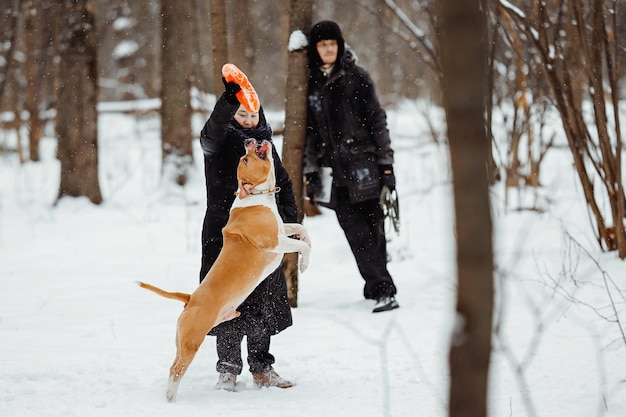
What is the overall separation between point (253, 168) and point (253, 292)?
28.2 inches

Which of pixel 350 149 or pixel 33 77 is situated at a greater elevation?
pixel 33 77

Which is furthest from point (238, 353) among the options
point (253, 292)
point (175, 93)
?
point (175, 93)

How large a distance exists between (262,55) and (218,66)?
24.8 metres

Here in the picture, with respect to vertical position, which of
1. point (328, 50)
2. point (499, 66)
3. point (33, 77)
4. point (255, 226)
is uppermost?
point (33, 77)

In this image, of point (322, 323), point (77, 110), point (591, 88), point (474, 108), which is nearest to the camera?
point (474, 108)

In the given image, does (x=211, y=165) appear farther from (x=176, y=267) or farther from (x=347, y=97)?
(x=176, y=267)

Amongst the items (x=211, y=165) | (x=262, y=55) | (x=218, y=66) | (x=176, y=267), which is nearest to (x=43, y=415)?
(x=211, y=165)

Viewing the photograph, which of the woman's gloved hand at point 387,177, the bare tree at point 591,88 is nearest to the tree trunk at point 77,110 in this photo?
the woman's gloved hand at point 387,177

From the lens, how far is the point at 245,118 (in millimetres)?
3783

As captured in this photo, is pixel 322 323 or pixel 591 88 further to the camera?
pixel 591 88

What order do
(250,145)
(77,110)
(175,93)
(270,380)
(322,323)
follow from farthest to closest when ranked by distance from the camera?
(175,93), (77,110), (322,323), (270,380), (250,145)

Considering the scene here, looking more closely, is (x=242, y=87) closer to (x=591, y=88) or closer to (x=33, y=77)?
(x=591, y=88)

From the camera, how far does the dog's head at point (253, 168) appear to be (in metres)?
3.46

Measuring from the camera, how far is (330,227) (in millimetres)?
9172
